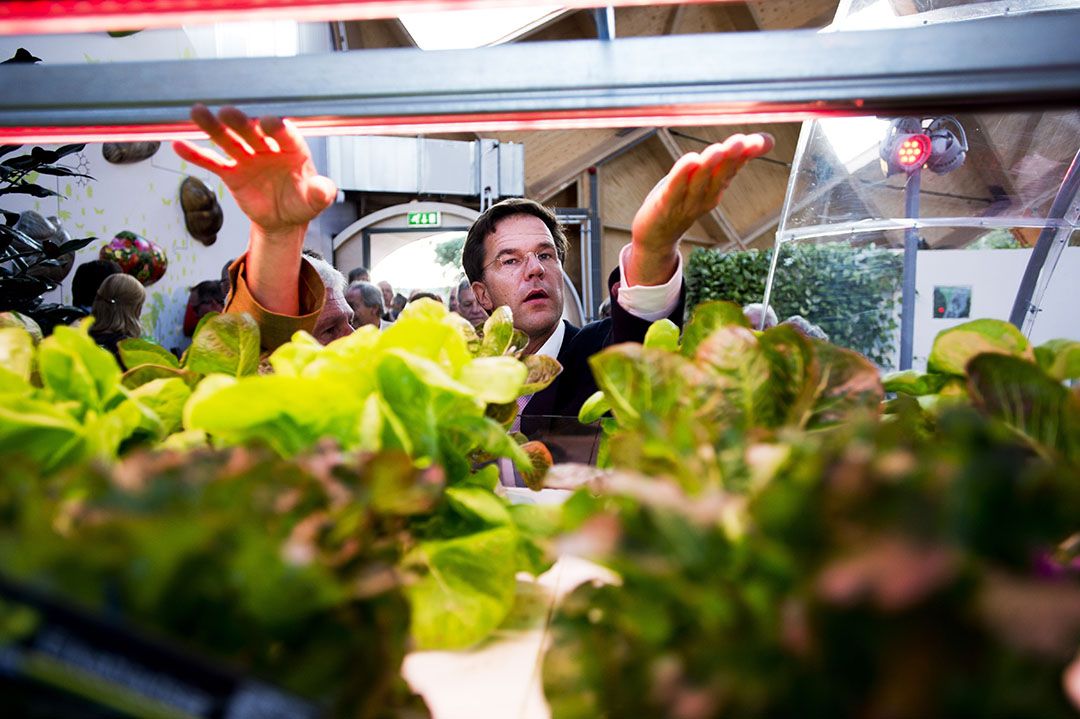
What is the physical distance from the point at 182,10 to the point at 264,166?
19 cm

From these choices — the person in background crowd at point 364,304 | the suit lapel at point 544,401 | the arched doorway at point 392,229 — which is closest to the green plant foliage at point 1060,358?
the suit lapel at point 544,401

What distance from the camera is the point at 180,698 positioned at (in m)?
0.21

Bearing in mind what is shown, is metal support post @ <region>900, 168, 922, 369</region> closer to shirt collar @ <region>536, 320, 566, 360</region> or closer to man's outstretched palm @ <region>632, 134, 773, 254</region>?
shirt collar @ <region>536, 320, 566, 360</region>

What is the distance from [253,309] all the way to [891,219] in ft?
6.06

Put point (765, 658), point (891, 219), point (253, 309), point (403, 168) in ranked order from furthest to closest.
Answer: point (403, 168) < point (891, 219) < point (253, 309) < point (765, 658)

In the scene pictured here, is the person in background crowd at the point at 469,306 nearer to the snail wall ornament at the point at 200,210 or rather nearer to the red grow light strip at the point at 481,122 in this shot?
the snail wall ornament at the point at 200,210

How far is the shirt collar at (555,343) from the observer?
194 cm

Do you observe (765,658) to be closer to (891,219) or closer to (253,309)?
(253,309)

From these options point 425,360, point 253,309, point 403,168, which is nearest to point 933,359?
point 425,360

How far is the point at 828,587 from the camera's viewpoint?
180 millimetres

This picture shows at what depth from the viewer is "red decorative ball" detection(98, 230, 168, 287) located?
376 cm

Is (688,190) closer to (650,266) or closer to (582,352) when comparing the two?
(650,266)

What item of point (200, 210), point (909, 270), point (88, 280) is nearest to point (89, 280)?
point (88, 280)

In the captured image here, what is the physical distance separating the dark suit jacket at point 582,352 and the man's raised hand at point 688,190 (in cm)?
21
